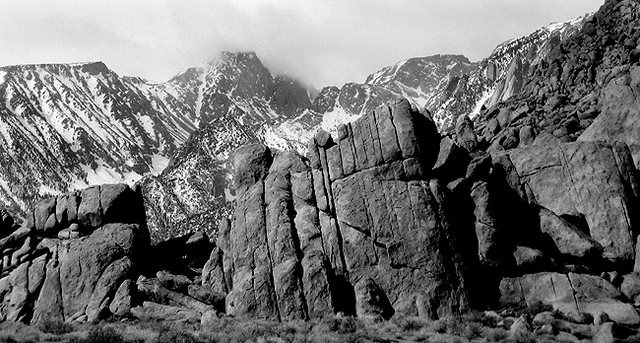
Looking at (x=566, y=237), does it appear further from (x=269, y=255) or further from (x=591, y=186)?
(x=269, y=255)

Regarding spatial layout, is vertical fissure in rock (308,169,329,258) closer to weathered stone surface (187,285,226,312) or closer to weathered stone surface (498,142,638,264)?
weathered stone surface (187,285,226,312)

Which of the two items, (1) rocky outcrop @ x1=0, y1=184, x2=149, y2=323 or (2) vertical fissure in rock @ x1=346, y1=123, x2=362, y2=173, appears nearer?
(2) vertical fissure in rock @ x1=346, y1=123, x2=362, y2=173

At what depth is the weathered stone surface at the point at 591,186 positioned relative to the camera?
38.5 meters

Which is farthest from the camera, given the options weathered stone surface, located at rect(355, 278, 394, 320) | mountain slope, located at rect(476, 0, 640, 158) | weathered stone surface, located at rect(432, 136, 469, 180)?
mountain slope, located at rect(476, 0, 640, 158)

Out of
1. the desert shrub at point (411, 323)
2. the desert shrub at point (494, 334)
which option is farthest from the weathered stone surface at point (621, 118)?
the desert shrub at point (411, 323)

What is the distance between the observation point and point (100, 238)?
4725 cm

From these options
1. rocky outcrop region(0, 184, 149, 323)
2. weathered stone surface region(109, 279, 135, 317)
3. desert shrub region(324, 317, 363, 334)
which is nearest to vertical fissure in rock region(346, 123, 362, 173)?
desert shrub region(324, 317, 363, 334)

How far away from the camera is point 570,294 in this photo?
35.3 meters

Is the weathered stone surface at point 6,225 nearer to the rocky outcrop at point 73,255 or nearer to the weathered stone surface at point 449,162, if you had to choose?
the rocky outcrop at point 73,255

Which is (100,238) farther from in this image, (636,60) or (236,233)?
(636,60)

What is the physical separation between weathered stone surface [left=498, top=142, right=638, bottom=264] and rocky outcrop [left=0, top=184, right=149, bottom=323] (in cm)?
3553

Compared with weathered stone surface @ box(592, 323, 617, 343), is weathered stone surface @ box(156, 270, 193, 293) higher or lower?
higher

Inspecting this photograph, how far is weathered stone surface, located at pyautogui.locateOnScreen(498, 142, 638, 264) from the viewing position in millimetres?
38500

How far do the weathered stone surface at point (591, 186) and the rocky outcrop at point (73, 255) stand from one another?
35533 millimetres
